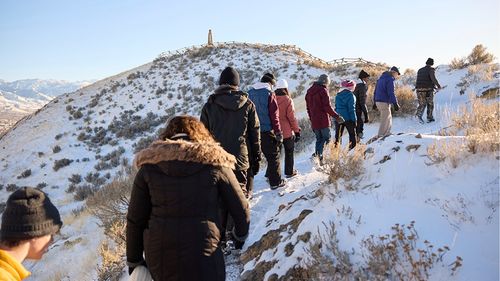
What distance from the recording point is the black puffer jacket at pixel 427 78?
10.2m

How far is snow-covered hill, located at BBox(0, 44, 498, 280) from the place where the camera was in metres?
3.41

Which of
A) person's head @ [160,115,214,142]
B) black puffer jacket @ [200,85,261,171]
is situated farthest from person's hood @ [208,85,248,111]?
person's head @ [160,115,214,142]

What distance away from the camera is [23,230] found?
5.87 feet

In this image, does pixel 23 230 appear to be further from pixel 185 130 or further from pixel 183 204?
pixel 185 130

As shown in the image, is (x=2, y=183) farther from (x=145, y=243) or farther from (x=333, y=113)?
(x=145, y=243)

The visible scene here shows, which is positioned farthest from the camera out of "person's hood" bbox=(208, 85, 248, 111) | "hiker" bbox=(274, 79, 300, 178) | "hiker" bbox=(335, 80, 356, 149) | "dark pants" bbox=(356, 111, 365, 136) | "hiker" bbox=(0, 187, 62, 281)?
"dark pants" bbox=(356, 111, 365, 136)

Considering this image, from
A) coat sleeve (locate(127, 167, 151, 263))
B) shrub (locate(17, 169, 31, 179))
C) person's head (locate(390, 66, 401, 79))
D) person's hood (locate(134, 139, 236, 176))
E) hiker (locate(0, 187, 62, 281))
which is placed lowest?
shrub (locate(17, 169, 31, 179))

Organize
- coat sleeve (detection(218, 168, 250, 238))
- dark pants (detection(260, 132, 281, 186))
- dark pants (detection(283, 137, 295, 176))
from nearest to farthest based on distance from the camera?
coat sleeve (detection(218, 168, 250, 238)) → dark pants (detection(260, 132, 281, 186)) → dark pants (detection(283, 137, 295, 176))

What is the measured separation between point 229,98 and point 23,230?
291 centimetres

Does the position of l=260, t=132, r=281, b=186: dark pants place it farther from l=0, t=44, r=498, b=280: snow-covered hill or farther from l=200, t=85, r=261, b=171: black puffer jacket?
l=200, t=85, r=261, b=171: black puffer jacket

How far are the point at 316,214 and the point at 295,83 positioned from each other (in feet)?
66.6

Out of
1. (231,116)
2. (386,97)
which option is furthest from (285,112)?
(386,97)

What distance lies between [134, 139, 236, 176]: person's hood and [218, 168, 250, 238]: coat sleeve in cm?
11

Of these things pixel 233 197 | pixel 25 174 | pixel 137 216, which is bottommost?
pixel 25 174
